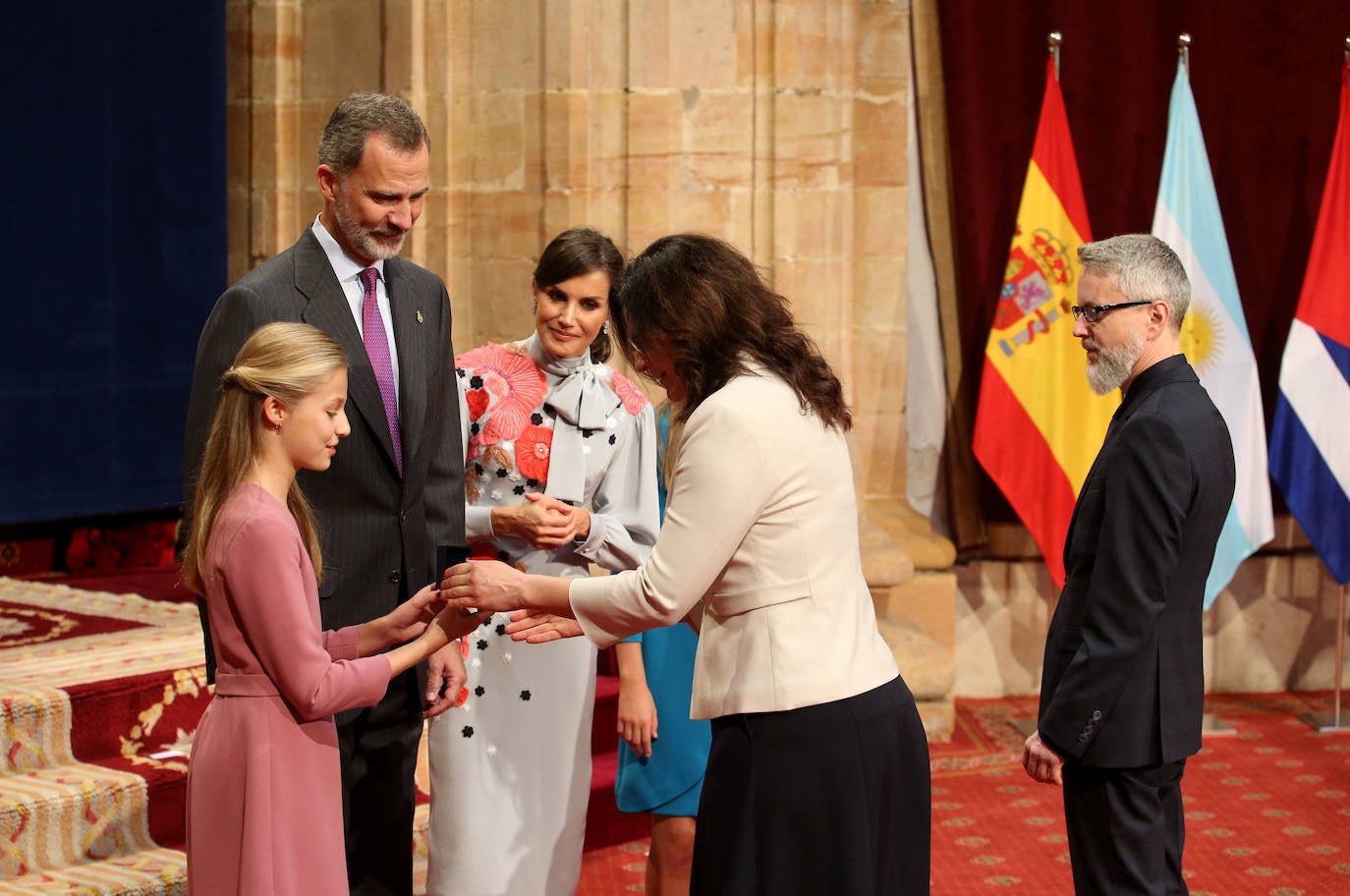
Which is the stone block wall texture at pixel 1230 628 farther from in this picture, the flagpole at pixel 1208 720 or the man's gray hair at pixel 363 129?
the man's gray hair at pixel 363 129

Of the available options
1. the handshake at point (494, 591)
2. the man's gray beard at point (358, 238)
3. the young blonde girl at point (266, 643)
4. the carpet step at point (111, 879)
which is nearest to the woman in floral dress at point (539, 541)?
the handshake at point (494, 591)

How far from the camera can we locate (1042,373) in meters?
5.72

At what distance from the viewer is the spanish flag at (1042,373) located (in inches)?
225

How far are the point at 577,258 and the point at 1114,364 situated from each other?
43.0 inches

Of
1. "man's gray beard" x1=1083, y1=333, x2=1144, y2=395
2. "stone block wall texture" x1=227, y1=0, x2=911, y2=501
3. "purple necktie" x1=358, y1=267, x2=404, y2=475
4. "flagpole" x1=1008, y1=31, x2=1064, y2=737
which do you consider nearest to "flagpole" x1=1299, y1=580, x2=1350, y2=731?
"flagpole" x1=1008, y1=31, x2=1064, y2=737

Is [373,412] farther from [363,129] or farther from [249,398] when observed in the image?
[363,129]

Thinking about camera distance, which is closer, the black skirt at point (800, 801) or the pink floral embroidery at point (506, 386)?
the black skirt at point (800, 801)

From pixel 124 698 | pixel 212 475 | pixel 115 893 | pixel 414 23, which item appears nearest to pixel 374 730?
pixel 212 475

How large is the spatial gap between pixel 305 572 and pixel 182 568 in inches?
7.8

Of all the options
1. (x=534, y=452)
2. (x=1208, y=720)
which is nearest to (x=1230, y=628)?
(x=1208, y=720)

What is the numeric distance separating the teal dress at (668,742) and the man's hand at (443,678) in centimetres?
57

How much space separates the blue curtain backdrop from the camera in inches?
222

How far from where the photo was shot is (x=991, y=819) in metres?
4.82

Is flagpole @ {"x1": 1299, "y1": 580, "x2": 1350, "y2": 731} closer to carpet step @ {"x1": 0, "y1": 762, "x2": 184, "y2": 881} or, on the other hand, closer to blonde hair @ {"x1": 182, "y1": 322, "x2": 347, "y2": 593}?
carpet step @ {"x1": 0, "y1": 762, "x2": 184, "y2": 881}
